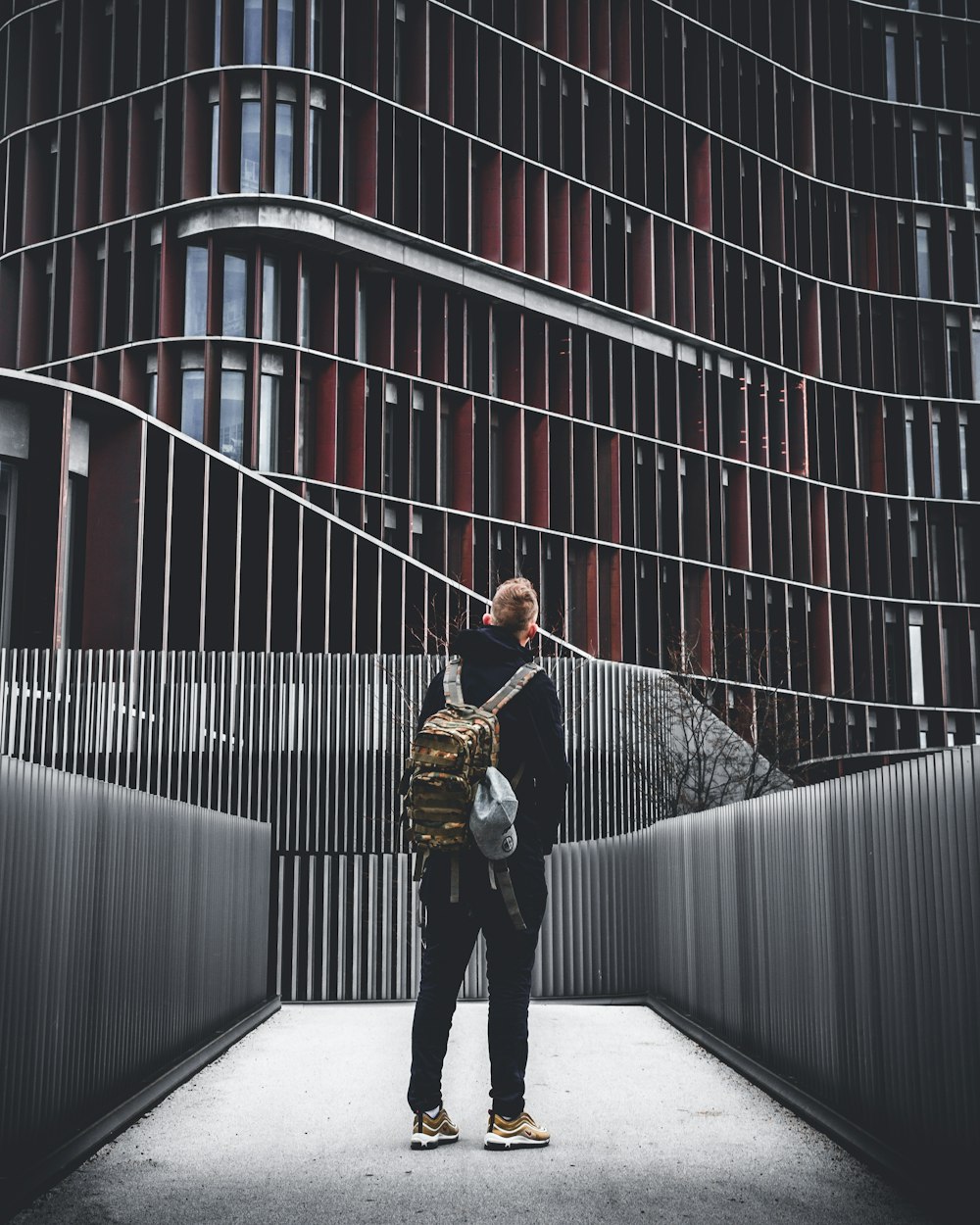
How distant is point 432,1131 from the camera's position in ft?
18.8

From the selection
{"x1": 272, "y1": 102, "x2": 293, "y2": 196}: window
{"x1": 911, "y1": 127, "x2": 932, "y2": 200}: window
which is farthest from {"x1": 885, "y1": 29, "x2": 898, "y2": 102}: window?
{"x1": 272, "y1": 102, "x2": 293, "y2": 196}: window

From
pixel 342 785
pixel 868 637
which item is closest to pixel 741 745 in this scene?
pixel 342 785

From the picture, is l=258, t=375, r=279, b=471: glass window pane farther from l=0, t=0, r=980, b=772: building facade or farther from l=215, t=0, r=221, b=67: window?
l=215, t=0, r=221, b=67: window

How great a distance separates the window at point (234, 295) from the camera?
3475cm

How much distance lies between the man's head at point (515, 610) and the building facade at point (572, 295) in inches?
814

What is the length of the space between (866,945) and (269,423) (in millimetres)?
29829

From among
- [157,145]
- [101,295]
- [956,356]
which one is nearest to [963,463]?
[956,356]

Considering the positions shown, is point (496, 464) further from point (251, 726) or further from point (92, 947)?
point (92, 947)

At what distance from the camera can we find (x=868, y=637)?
1742 inches

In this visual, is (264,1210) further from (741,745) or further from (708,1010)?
(741,745)

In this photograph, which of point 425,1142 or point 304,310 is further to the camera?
point 304,310

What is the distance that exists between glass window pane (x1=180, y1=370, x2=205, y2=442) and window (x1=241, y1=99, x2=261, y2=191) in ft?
13.6

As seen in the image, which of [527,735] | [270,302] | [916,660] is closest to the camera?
[527,735]

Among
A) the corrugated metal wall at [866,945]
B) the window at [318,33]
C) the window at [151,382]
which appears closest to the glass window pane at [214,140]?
the window at [318,33]
